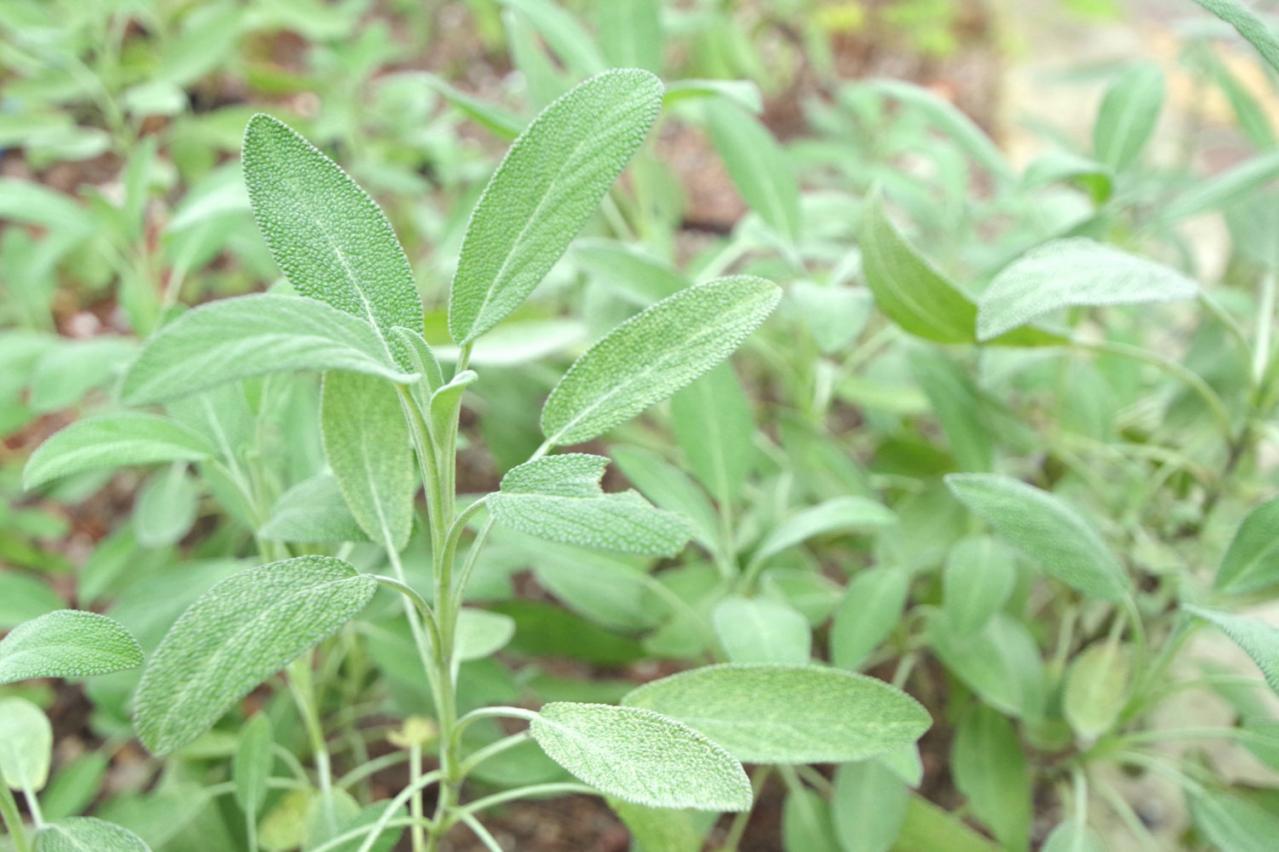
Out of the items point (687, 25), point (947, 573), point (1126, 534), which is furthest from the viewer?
point (687, 25)

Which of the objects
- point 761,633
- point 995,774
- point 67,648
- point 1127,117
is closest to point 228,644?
point 67,648

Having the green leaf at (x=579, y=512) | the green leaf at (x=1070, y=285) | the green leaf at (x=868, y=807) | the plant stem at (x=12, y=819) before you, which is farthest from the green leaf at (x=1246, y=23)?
the plant stem at (x=12, y=819)

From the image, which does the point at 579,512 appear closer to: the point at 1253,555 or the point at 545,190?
the point at 545,190

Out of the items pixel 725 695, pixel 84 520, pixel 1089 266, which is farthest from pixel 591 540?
pixel 84 520

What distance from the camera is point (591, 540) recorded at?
461mm

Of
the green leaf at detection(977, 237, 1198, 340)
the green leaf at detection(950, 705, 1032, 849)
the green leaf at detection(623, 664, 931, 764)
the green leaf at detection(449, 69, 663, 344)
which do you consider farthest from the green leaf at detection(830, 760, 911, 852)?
the green leaf at detection(449, 69, 663, 344)

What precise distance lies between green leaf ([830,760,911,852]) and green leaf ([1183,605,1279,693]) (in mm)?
236

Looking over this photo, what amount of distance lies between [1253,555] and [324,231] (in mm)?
579

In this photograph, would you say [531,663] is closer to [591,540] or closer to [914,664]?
[914,664]

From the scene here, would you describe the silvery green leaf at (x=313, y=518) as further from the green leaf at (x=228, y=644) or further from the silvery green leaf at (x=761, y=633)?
the silvery green leaf at (x=761, y=633)

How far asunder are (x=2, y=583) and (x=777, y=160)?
673 millimetres

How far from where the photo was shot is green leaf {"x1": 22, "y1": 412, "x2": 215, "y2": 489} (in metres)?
0.55

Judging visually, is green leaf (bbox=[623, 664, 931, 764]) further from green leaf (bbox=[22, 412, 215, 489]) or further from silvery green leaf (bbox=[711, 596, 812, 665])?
green leaf (bbox=[22, 412, 215, 489])

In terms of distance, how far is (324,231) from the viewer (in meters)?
0.50
